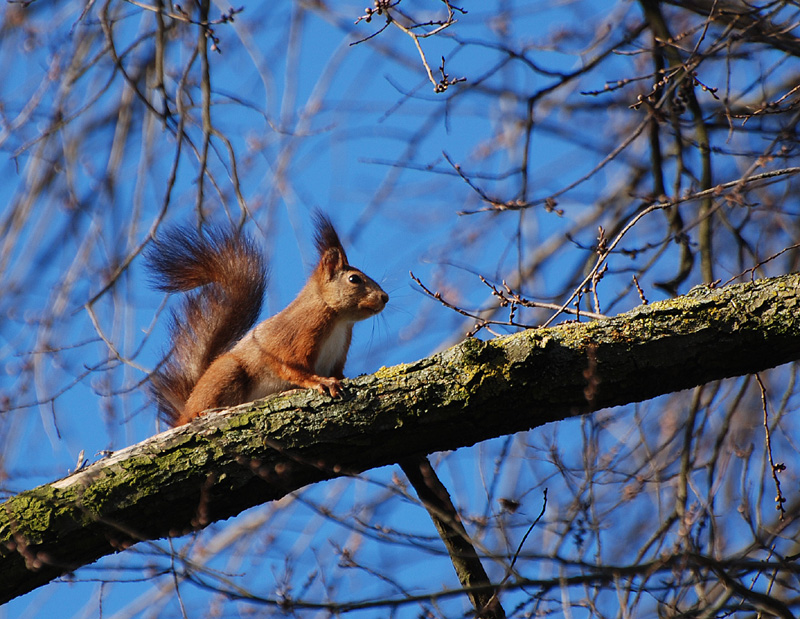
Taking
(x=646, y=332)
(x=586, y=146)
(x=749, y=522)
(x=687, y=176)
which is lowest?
(x=749, y=522)

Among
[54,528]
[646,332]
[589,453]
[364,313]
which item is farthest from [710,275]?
[54,528]

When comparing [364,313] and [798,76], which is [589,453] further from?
[798,76]

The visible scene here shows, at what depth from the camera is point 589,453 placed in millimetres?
2824

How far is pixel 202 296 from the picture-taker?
3559 mm

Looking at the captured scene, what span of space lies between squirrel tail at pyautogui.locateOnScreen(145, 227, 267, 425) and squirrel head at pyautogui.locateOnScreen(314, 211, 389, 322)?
0.81 feet

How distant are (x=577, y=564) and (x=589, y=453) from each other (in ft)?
4.29

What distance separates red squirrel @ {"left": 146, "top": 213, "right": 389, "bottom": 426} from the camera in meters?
3.29

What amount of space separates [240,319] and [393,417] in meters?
1.42

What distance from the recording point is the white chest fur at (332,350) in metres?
3.42

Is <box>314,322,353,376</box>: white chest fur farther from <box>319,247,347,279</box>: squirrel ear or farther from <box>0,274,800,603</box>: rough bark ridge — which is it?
<box>0,274,800,603</box>: rough bark ridge

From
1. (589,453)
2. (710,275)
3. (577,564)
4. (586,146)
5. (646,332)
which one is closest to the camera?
(577,564)

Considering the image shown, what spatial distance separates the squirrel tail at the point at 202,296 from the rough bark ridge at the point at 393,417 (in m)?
1.08

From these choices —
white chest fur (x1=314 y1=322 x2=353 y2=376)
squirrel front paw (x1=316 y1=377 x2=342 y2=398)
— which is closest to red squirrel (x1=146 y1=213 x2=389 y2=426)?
white chest fur (x1=314 y1=322 x2=353 y2=376)

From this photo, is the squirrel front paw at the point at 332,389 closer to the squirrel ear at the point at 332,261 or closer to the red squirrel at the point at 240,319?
the red squirrel at the point at 240,319
